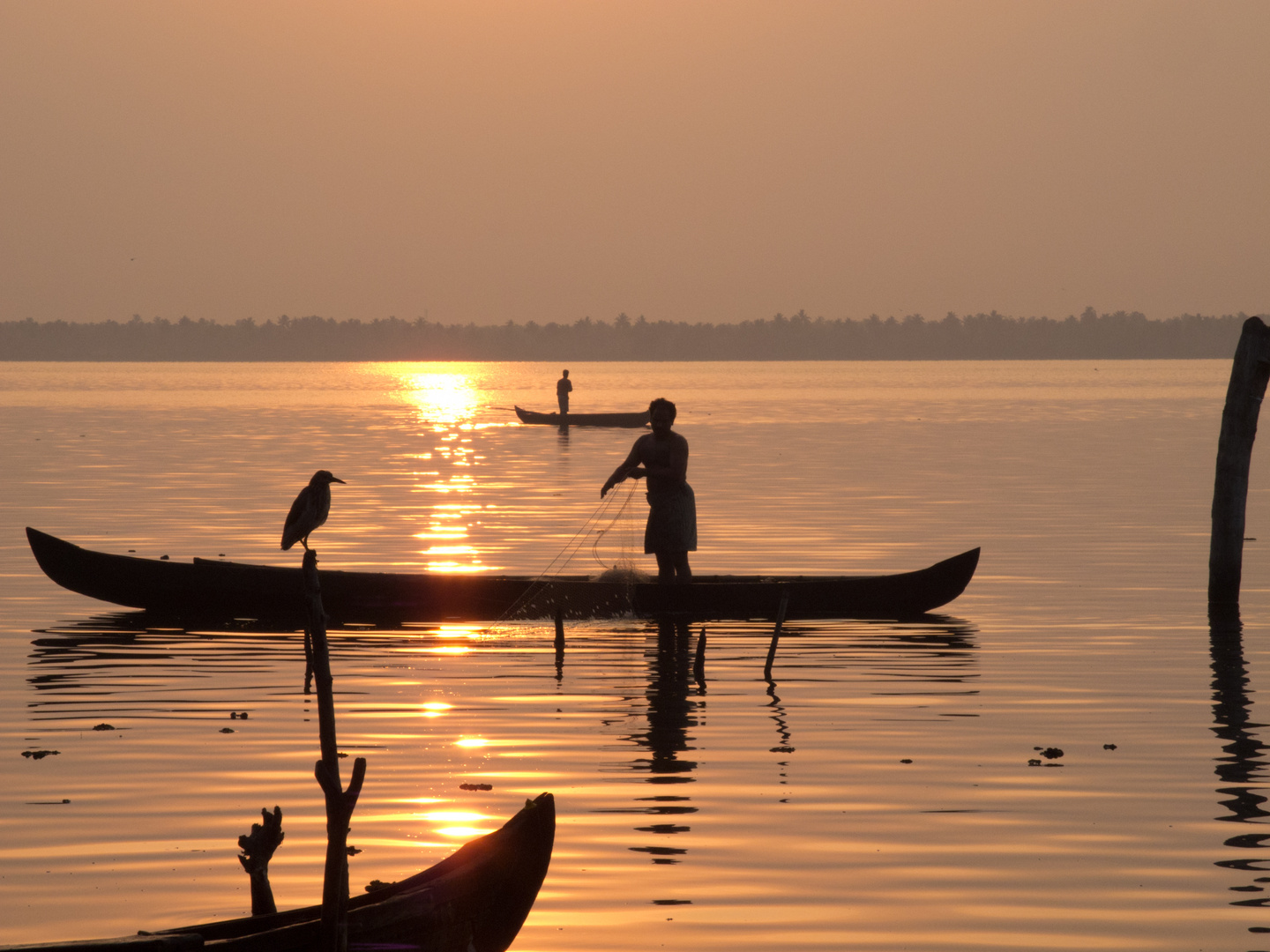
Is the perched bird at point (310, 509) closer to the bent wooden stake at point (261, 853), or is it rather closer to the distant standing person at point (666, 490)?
Answer: the bent wooden stake at point (261, 853)

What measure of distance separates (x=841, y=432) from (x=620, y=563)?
5257cm

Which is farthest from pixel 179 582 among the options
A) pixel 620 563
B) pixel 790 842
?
pixel 790 842

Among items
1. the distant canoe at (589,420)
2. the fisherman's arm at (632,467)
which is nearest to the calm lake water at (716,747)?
the fisherman's arm at (632,467)

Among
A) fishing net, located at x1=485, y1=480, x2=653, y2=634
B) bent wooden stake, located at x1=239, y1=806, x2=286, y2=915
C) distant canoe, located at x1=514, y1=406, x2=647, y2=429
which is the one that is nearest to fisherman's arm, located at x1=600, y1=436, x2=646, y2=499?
fishing net, located at x1=485, y1=480, x2=653, y2=634

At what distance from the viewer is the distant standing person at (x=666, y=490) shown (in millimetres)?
17844

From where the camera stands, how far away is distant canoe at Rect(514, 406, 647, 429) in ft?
224

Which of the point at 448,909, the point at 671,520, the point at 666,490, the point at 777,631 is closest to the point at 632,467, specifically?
the point at 666,490

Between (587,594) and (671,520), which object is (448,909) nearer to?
(671,520)

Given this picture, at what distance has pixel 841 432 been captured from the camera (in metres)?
71.7

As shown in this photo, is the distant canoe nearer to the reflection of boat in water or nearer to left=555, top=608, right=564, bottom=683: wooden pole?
the reflection of boat in water

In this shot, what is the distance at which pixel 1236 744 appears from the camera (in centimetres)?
1334

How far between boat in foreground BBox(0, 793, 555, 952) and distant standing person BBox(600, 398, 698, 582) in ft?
32.1

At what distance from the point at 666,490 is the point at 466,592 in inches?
116

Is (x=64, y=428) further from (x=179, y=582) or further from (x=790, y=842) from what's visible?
(x=790, y=842)
